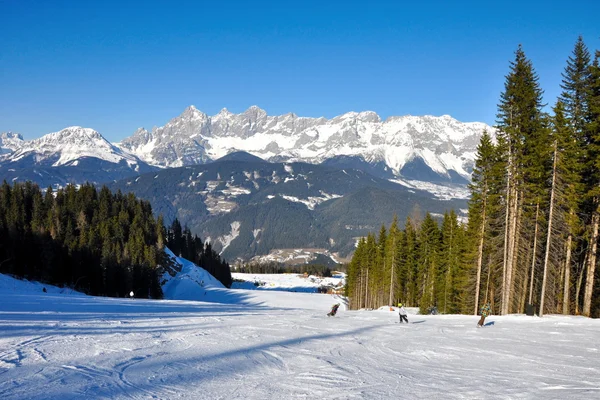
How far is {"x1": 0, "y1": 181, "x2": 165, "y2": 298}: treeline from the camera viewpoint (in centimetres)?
5430

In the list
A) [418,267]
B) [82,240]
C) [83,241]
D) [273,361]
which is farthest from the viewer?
[82,240]

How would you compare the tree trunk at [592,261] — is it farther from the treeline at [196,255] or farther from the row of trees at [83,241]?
the treeline at [196,255]

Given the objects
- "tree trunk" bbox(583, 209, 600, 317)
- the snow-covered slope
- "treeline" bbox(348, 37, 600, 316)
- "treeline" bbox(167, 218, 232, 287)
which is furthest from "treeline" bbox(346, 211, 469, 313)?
the snow-covered slope

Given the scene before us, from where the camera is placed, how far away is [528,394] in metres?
9.24

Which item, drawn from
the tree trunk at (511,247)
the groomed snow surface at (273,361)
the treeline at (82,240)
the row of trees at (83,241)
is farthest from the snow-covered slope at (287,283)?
the groomed snow surface at (273,361)

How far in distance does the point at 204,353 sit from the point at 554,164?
24541mm

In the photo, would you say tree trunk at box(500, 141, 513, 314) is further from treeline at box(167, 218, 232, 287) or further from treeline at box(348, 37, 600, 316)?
treeline at box(167, 218, 232, 287)

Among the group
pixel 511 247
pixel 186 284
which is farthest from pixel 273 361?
pixel 186 284

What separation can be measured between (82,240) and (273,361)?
63686mm

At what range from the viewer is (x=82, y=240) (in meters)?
66.8

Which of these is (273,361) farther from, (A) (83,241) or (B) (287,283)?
(B) (287,283)

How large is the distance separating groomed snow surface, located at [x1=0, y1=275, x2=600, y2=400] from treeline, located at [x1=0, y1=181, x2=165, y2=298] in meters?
39.3

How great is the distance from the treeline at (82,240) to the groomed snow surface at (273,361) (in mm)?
39293

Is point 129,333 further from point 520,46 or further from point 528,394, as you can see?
point 520,46
